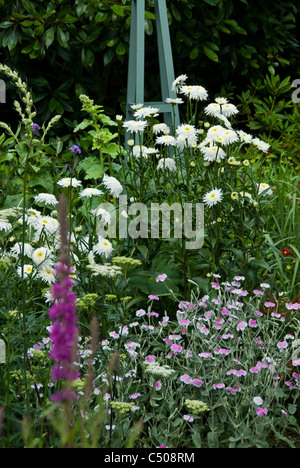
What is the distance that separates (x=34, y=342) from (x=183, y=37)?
12.4 ft

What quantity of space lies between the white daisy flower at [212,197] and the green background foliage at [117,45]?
96.3 inches

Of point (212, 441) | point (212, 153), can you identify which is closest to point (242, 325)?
point (212, 441)

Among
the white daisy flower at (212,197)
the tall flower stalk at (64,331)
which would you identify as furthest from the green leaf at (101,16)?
the tall flower stalk at (64,331)

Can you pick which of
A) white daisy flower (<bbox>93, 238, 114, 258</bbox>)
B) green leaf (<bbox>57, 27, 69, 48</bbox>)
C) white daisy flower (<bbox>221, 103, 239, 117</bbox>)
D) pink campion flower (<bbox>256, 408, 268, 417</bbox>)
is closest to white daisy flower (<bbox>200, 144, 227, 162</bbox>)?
white daisy flower (<bbox>221, 103, 239, 117</bbox>)

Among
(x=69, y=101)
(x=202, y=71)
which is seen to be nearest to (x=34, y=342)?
(x=69, y=101)

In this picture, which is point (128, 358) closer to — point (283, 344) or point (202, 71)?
point (283, 344)

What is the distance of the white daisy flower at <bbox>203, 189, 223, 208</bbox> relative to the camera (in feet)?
8.20

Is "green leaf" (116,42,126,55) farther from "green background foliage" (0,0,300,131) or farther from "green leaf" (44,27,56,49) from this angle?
"green leaf" (44,27,56,49)

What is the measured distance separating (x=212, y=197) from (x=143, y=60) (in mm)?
1521

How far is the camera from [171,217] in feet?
8.97

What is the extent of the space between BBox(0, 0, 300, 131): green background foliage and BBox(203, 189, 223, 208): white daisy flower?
96.3 inches

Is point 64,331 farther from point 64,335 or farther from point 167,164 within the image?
point 167,164

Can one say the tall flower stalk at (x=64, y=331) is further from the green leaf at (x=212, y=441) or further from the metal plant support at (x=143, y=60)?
the metal plant support at (x=143, y=60)
